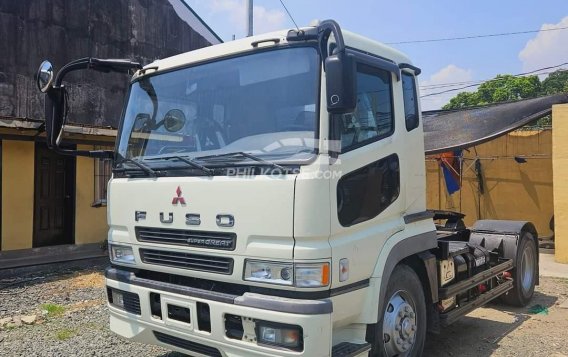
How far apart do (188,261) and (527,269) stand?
526 cm

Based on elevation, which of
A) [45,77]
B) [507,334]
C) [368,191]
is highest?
[45,77]

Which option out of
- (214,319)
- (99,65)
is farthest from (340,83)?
(99,65)

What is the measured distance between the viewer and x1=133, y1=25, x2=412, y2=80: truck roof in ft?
10.9

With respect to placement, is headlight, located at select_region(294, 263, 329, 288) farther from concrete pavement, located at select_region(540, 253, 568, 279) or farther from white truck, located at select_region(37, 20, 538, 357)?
concrete pavement, located at select_region(540, 253, 568, 279)

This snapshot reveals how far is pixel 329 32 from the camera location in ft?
9.68

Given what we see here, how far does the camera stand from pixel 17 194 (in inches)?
352

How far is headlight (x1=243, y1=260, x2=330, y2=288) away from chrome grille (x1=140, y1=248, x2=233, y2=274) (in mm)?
265

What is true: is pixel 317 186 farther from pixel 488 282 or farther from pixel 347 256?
pixel 488 282

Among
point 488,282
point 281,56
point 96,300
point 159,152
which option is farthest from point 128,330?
point 488,282

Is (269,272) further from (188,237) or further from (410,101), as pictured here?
(410,101)

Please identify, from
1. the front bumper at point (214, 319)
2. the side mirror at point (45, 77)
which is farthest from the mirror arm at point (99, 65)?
the front bumper at point (214, 319)

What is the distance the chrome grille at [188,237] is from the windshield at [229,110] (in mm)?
540

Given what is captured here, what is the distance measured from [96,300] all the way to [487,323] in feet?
16.6

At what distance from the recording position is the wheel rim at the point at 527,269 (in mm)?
6406
